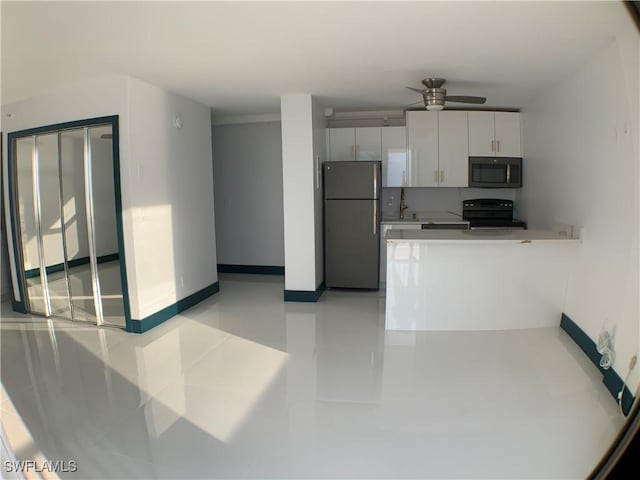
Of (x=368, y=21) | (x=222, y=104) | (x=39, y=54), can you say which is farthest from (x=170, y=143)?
(x=368, y=21)

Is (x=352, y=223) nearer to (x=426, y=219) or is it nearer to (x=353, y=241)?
(x=353, y=241)

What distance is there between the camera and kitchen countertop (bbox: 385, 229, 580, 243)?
12.5 feet

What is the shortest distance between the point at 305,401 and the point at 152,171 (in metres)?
2.75

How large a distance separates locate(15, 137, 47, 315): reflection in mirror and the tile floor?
2.20 feet

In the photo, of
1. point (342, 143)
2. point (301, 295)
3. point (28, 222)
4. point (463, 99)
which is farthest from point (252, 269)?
point (463, 99)

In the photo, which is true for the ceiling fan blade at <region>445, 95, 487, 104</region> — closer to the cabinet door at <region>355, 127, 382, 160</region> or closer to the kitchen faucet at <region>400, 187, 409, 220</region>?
the cabinet door at <region>355, 127, 382, 160</region>

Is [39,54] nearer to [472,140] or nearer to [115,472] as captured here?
[115,472]

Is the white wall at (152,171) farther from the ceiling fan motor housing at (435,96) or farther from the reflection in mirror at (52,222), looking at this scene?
the ceiling fan motor housing at (435,96)

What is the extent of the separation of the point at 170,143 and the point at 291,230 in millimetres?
1633

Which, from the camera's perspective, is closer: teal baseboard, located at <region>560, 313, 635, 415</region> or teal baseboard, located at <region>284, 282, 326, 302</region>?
teal baseboard, located at <region>560, 313, 635, 415</region>

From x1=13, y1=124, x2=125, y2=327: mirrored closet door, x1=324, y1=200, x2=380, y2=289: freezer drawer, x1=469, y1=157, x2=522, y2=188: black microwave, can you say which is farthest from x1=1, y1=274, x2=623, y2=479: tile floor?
x1=469, y1=157, x2=522, y2=188: black microwave

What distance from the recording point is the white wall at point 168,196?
4.07 m

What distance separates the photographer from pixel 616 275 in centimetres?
306

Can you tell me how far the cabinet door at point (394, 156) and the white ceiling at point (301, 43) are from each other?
1.23 m
